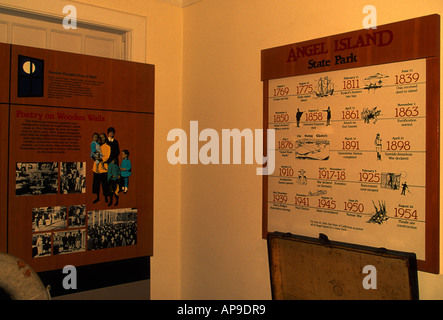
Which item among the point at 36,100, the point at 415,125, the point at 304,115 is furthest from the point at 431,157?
the point at 36,100

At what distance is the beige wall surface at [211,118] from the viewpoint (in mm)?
2652

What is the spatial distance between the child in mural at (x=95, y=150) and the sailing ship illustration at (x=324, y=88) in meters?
1.38

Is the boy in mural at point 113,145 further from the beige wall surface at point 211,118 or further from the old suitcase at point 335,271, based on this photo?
the old suitcase at point 335,271

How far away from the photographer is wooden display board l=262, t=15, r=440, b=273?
1.89m

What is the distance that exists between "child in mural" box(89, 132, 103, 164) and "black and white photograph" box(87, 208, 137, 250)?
1.13 feet

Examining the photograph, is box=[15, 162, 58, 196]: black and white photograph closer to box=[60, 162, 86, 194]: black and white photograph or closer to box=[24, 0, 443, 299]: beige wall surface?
box=[60, 162, 86, 194]: black and white photograph

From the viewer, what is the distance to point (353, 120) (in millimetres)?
2150

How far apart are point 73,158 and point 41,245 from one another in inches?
21.3

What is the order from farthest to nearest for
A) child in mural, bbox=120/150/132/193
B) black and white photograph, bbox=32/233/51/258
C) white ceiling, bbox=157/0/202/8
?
1. white ceiling, bbox=157/0/202/8
2. child in mural, bbox=120/150/132/193
3. black and white photograph, bbox=32/233/51/258

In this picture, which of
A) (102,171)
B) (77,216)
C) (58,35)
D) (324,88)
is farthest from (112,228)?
(324,88)

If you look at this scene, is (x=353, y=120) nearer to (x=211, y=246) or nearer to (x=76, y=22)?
(x=211, y=246)

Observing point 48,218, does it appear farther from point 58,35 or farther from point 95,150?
point 58,35

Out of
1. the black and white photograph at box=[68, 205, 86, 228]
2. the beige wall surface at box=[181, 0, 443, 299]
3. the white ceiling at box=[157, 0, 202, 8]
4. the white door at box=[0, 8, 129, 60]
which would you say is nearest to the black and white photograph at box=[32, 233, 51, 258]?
the black and white photograph at box=[68, 205, 86, 228]

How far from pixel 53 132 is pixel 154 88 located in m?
0.80
